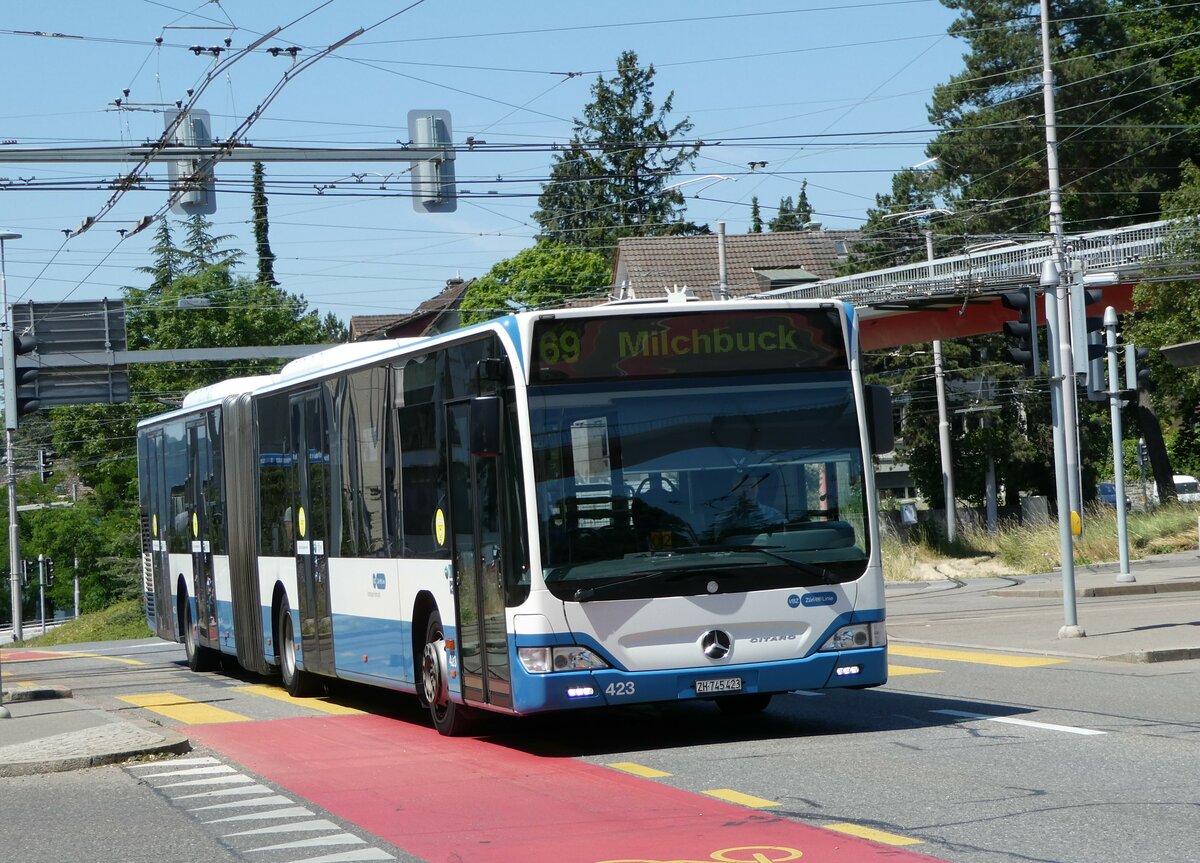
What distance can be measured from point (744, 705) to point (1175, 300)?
108ft

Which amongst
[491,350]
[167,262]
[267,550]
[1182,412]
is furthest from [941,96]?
[491,350]

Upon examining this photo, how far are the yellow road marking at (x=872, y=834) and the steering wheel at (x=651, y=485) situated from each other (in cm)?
350

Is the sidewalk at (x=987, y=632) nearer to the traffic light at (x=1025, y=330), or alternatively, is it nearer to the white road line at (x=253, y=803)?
the white road line at (x=253, y=803)

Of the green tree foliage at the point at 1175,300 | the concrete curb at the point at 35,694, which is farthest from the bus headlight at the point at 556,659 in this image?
the green tree foliage at the point at 1175,300

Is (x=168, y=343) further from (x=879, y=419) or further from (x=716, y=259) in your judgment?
(x=879, y=419)

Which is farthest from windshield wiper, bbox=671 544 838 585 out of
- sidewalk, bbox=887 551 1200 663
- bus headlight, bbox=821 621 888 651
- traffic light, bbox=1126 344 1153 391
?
traffic light, bbox=1126 344 1153 391

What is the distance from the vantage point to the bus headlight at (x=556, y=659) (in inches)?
445

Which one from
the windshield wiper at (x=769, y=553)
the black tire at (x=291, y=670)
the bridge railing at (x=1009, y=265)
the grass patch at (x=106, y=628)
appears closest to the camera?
the windshield wiper at (x=769, y=553)

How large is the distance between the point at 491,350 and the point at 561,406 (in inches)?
30.3

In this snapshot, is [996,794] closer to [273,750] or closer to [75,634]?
[273,750]

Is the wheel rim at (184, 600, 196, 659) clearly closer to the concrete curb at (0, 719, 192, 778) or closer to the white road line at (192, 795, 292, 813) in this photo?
the concrete curb at (0, 719, 192, 778)

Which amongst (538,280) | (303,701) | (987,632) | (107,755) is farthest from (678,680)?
(538,280)

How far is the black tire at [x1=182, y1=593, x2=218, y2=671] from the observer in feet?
74.1

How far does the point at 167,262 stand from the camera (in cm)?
8819
